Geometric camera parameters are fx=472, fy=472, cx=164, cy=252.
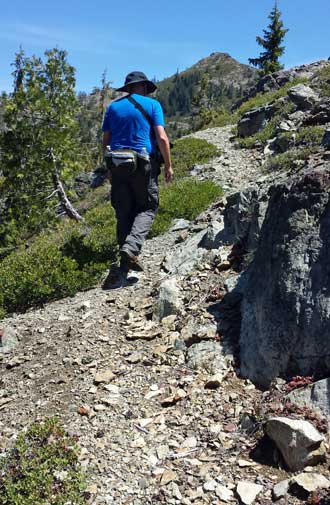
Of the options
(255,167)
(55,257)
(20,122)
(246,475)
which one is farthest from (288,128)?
(246,475)

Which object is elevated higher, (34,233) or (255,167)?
(255,167)

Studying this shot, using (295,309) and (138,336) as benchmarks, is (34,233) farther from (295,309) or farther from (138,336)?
(295,309)

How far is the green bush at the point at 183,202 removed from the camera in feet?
34.1

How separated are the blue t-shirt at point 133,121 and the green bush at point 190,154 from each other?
9.18m

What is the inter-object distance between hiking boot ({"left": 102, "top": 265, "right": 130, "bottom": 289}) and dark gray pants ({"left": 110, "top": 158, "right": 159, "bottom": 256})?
0.44 metres

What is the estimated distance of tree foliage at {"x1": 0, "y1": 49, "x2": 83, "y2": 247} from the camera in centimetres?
1611

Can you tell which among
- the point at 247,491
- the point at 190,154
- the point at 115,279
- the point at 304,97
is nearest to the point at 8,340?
the point at 115,279

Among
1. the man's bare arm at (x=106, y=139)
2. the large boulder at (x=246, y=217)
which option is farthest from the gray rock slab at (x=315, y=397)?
the man's bare arm at (x=106, y=139)

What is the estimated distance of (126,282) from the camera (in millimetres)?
7602

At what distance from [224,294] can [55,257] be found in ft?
11.8

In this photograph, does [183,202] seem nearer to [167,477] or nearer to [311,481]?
[167,477]

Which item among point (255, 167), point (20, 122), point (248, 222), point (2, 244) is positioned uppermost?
point (20, 122)

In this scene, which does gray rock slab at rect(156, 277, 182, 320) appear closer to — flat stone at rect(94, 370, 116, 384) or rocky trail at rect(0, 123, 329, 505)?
rocky trail at rect(0, 123, 329, 505)

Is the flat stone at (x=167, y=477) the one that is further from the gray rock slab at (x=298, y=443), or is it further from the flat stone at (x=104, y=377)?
the flat stone at (x=104, y=377)
